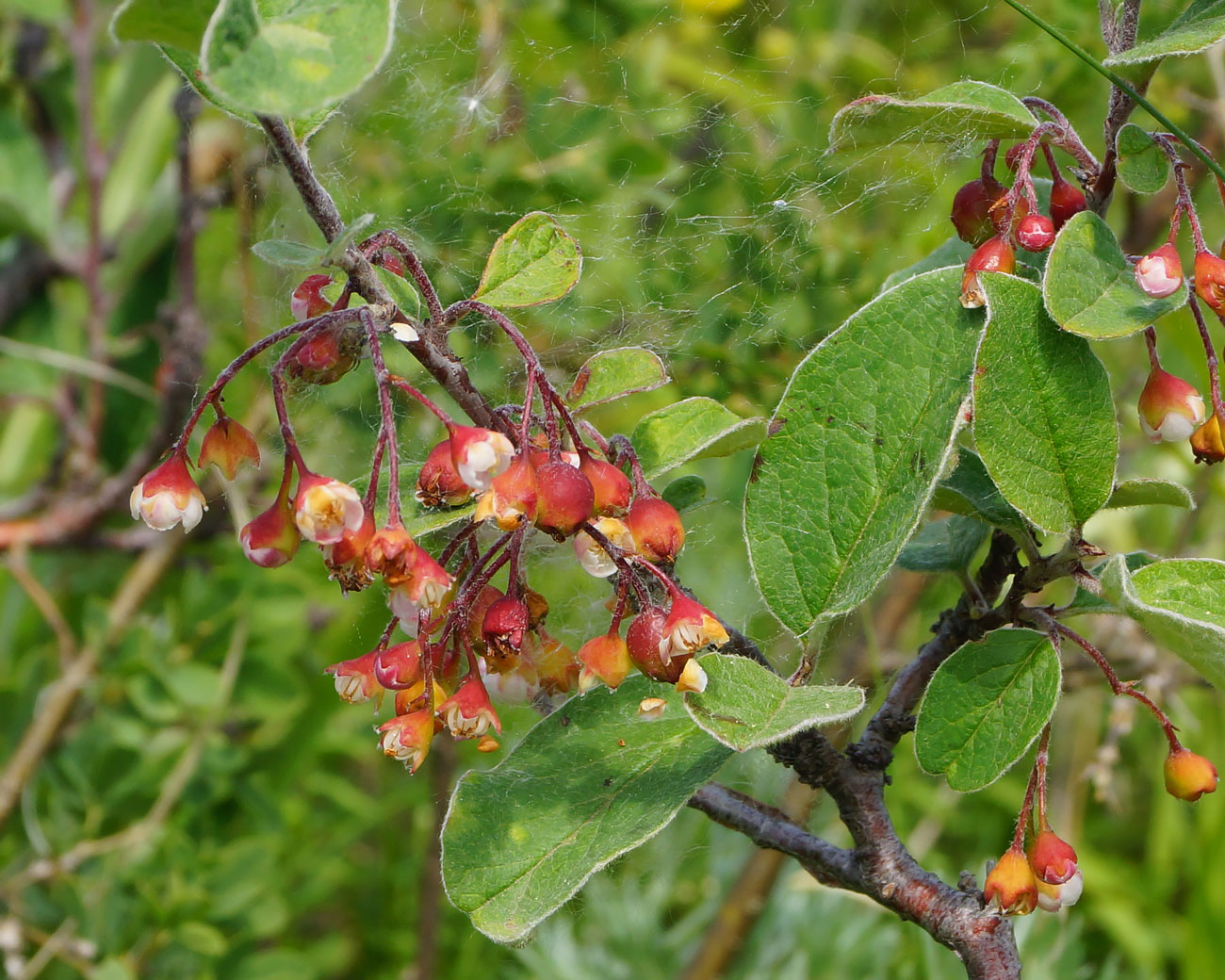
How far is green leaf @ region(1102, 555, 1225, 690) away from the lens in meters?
0.59

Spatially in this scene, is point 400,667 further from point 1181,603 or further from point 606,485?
point 1181,603

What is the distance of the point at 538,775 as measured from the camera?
0.73 metres

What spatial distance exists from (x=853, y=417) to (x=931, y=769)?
0.74ft

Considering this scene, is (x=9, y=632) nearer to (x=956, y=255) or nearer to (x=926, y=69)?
(x=956, y=255)

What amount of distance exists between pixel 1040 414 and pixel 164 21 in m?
0.53

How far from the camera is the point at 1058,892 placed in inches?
29.4

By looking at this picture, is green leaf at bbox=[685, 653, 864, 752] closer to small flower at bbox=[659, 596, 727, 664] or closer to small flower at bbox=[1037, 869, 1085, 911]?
small flower at bbox=[659, 596, 727, 664]

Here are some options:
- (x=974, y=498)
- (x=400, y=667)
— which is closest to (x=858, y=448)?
(x=974, y=498)

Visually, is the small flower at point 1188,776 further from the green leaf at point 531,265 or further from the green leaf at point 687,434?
the green leaf at point 531,265

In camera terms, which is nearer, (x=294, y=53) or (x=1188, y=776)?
(x=294, y=53)

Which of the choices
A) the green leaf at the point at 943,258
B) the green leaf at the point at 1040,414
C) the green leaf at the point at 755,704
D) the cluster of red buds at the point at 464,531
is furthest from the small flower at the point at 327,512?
the green leaf at the point at 943,258

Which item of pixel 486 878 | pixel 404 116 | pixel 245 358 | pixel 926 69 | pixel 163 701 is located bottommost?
pixel 163 701

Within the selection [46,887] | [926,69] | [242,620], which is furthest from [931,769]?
[926,69]

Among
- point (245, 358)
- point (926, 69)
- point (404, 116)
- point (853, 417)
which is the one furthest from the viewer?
point (926, 69)
